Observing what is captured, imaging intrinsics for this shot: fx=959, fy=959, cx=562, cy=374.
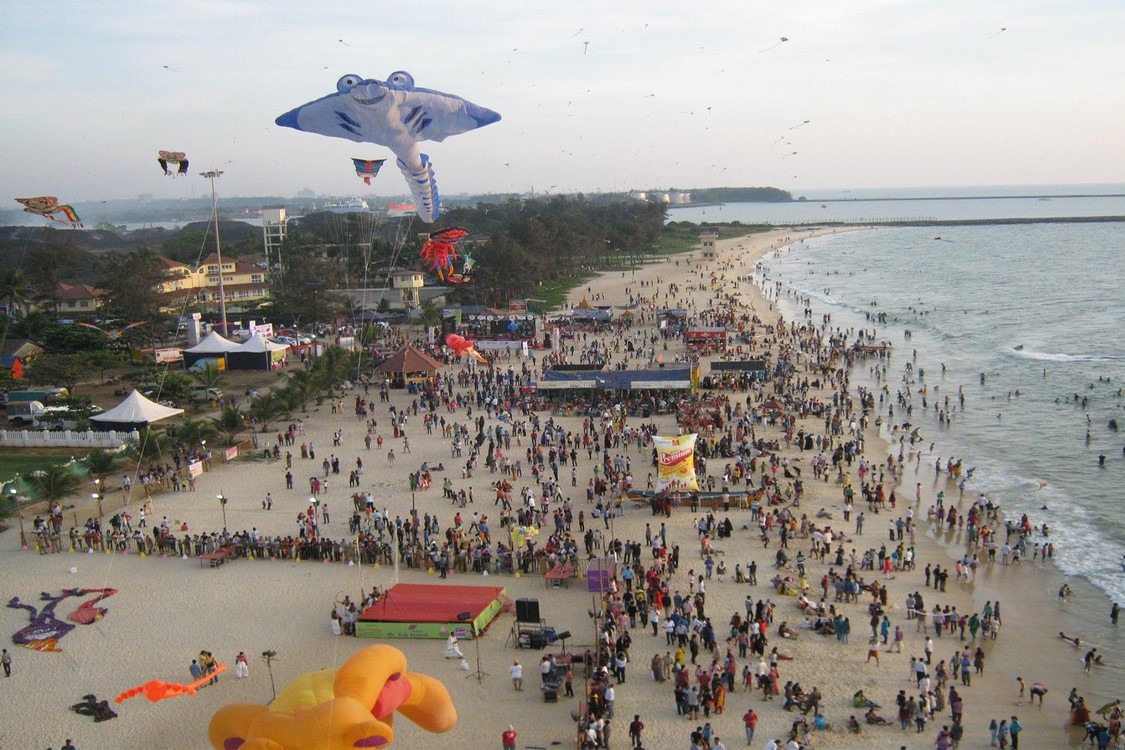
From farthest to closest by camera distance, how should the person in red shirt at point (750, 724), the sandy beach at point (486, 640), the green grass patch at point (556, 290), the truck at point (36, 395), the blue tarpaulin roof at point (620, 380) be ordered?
the green grass patch at point (556, 290) < the truck at point (36, 395) < the blue tarpaulin roof at point (620, 380) < the sandy beach at point (486, 640) < the person in red shirt at point (750, 724)

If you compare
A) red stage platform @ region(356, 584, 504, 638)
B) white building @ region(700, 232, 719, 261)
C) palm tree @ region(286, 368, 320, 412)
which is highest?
white building @ region(700, 232, 719, 261)

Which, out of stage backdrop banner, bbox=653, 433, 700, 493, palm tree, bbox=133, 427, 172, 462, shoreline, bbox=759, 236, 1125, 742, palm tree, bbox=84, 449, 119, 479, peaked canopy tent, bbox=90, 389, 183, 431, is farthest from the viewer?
peaked canopy tent, bbox=90, 389, 183, 431

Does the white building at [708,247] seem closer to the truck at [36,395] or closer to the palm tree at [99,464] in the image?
the truck at [36,395]

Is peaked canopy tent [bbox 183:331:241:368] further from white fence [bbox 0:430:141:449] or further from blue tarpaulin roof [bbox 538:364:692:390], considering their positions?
blue tarpaulin roof [bbox 538:364:692:390]

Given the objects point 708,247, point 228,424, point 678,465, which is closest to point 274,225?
point 708,247

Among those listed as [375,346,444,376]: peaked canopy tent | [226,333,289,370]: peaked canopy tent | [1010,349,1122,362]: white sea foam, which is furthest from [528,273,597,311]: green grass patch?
[1010,349,1122,362]: white sea foam

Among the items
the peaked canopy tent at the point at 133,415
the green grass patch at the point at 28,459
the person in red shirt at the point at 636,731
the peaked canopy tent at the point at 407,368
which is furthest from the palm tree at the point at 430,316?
the person in red shirt at the point at 636,731

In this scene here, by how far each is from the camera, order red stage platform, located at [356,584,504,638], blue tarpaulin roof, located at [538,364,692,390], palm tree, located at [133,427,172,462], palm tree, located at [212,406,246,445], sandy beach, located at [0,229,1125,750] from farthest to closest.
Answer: blue tarpaulin roof, located at [538,364,692,390] < palm tree, located at [212,406,246,445] < palm tree, located at [133,427,172,462] < red stage platform, located at [356,584,504,638] < sandy beach, located at [0,229,1125,750]
